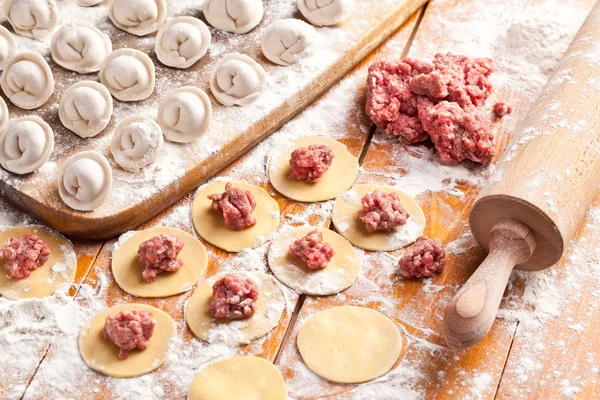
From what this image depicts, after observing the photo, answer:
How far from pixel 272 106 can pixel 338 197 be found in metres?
0.43

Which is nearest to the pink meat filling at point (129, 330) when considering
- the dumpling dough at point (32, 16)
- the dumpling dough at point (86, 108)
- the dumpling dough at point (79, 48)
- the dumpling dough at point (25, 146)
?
the dumpling dough at point (25, 146)

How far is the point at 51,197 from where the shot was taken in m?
2.46

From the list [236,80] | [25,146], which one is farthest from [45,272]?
[236,80]

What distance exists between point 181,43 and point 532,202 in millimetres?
1394

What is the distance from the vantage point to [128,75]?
272cm

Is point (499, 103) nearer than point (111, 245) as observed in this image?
No

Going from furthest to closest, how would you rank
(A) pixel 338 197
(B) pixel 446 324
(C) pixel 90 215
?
(A) pixel 338 197 < (C) pixel 90 215 < (B) pixel 446 324

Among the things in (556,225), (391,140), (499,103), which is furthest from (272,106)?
(556,225)

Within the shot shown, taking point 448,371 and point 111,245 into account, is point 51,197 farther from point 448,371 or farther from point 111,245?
point 448,371

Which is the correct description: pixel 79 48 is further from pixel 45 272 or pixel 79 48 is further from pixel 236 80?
pixel 45 272

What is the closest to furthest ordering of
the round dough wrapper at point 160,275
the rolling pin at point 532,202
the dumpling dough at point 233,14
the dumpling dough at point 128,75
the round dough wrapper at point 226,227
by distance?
the rolling pin at point 532,202
the round dough wrapper at point 160,275
the round dough wrapper at point 226,227
the dumpling dough at point 128,75
the dumpling dough at point 233,14

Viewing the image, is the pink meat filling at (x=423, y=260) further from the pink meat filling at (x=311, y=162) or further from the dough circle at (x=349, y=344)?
the pink meat filling at (x=311, y=162)

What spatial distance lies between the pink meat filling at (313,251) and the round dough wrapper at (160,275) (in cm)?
29

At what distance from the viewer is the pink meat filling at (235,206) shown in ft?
8.11
